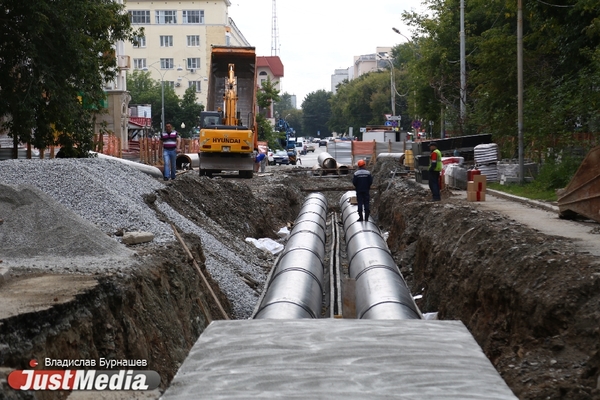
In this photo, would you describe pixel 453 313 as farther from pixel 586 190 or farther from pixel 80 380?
pixel 80 380

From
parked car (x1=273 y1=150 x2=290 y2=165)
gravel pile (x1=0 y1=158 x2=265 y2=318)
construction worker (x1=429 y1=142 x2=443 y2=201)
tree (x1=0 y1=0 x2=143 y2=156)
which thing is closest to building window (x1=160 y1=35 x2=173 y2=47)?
parked car (x1=273 y1=150 x2=290 y2=165)

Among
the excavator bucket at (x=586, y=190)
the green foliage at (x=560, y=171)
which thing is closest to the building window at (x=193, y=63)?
the green foliage at (x=560, y=171)

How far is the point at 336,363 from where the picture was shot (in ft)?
14.3

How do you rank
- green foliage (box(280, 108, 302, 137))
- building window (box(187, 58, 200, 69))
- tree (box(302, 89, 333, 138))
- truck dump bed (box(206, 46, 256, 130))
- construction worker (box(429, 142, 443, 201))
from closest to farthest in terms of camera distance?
construction worker (box(429, 142, 443, 201)) → truck dump bed (box(206, 46, 256, 130)) → building window (box(187, 58, 200, 69)) → tree (box(302, 89, 333, 138)) → green foliage (box(280, 108, 302, 137))

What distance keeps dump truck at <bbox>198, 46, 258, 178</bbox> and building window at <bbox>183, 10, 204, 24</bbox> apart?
6409 centimetres

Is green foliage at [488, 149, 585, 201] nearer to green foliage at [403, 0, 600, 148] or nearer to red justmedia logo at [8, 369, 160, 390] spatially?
green foliage at [403, 0, 600, 148]

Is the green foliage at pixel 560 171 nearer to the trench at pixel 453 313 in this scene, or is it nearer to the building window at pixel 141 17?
the trench at pixel 453 313

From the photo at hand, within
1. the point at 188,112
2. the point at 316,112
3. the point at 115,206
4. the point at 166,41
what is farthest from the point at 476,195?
the point at 316,112

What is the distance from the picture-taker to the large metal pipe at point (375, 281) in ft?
36.9

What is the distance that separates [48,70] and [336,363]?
60.8ft

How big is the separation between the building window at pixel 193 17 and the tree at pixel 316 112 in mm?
82994

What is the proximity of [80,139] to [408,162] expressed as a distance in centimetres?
1902

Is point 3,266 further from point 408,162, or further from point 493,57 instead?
point 408,162

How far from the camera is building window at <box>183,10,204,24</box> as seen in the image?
3856 inches
